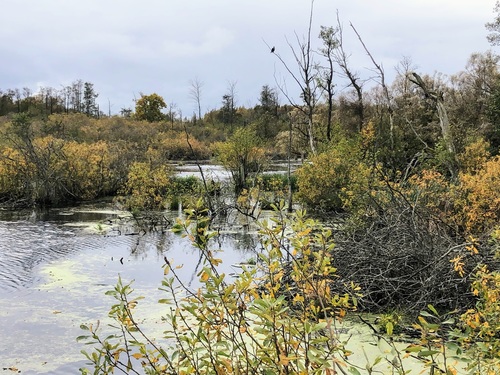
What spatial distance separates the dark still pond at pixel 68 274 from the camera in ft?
16.6

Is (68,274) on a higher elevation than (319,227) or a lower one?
lower

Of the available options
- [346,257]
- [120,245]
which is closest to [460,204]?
[346,257]

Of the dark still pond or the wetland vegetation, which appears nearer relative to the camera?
the wetland vegetation

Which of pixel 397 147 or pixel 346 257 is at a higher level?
pixel 397 147

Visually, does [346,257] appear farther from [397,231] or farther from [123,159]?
[123,159]

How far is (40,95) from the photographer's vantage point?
5875 centimetres

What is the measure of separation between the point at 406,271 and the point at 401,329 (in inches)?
40.8

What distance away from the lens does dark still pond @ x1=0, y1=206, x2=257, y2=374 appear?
5047mm

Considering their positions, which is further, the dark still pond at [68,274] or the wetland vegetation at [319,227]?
the dark still pond at [68,274]

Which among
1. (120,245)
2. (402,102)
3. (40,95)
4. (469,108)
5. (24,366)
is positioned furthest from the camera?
(40,95)

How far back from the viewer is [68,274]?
7812 mm

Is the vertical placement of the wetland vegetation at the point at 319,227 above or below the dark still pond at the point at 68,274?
above

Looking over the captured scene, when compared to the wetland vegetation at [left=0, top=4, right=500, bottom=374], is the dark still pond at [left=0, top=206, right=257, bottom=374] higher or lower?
lower

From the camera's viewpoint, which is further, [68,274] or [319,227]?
[68,274]
